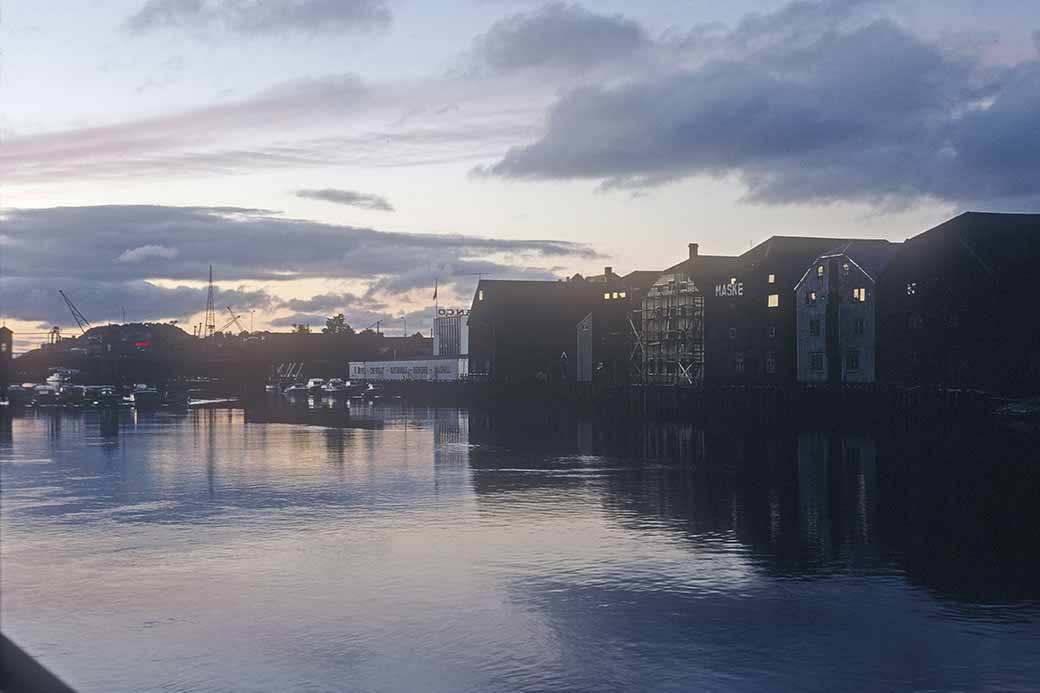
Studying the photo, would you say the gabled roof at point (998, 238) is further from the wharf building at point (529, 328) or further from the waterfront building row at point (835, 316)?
the wharf building at point (529, 328)

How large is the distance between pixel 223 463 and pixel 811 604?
38.4m

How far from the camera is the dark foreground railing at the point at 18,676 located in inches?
474

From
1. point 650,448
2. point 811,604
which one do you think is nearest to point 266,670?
point 811,604

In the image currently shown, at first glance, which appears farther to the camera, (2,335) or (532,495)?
(2,335)

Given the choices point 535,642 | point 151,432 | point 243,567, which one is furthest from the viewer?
point 151,432

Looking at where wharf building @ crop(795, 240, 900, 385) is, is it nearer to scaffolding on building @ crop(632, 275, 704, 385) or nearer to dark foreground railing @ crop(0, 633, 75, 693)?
scaffolding on building @ crop(632, 275, 704, 385)

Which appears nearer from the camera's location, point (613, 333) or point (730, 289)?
point (730, 289)

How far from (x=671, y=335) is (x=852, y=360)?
25748 millimetres

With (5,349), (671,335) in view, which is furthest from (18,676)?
(5,349)

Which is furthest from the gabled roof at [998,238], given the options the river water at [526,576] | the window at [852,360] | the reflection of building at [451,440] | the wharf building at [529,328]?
the wharf building at [529,328]

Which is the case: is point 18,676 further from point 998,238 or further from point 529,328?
point 529,328

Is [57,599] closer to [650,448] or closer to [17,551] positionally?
[17,551]

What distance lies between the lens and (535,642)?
20250 millimetres

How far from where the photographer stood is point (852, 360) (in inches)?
3974
